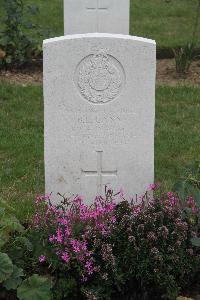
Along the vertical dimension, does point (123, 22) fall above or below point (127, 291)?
above

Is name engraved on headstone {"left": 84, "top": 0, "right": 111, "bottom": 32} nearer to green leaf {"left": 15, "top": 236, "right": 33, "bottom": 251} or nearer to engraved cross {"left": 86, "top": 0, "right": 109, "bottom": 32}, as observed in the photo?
engraved cross {"left": 86, "top": 0, "right": 109, "bottom": 32}

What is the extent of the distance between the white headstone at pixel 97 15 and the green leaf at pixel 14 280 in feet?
16.0

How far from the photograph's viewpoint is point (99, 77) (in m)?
4.50

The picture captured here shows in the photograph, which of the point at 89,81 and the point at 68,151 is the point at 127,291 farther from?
the point at 89,81

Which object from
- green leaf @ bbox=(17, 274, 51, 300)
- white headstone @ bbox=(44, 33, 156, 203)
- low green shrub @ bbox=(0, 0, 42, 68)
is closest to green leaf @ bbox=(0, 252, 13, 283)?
green leaf @ bbox=(17, 274, 51, 300)

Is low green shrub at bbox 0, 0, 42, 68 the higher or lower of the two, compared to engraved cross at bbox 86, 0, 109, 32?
lower

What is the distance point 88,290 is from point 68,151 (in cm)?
97

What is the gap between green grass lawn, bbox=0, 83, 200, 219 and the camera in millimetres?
5785

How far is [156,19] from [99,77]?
23.3 ft

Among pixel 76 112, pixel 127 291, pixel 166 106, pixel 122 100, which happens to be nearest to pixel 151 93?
pixel 122 100

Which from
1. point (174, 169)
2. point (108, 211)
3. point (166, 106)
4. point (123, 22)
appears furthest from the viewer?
point (123, 22)

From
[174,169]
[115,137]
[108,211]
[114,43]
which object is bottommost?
[174,169]

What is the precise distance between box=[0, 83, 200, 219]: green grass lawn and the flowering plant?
0.89 m

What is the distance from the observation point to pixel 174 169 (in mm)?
6176
